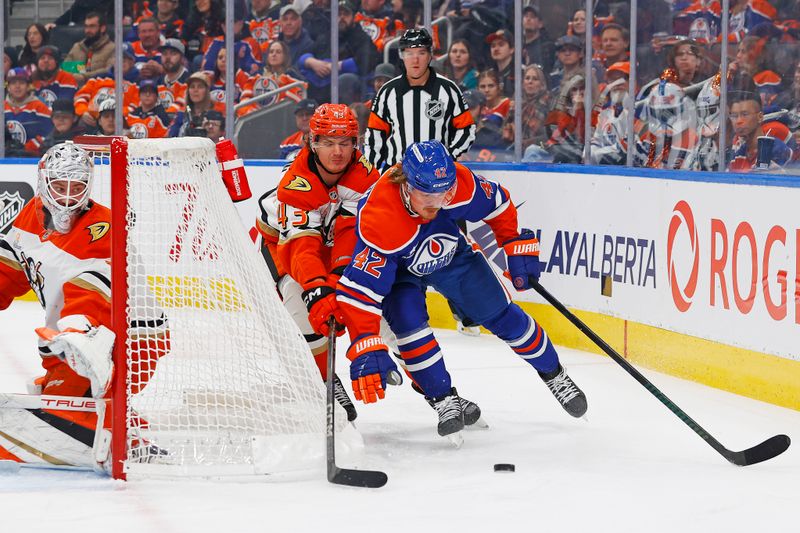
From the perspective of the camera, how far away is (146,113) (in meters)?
6.67

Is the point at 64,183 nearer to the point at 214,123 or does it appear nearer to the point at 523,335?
the point at 523,335

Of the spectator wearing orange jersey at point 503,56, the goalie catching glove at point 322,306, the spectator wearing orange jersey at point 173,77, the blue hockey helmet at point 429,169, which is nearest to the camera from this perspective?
the blue hockey helmet at point 429,169

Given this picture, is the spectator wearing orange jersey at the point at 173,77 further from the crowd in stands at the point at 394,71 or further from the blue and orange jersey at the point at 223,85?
the blue and orange jersey at the point at 223,85

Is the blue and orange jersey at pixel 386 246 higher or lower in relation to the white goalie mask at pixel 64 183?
lower

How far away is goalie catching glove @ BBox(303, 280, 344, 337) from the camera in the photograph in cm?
341

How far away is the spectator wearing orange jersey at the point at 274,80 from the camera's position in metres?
6.48

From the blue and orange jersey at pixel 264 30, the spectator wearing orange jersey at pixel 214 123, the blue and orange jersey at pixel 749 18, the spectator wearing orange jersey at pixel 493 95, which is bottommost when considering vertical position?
the spectator wearing orange jersey at pixel 214 123

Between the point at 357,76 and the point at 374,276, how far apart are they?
11.1 ft

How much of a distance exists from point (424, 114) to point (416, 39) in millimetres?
341

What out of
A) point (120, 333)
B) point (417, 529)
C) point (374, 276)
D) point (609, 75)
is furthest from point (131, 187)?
point (609, 75)

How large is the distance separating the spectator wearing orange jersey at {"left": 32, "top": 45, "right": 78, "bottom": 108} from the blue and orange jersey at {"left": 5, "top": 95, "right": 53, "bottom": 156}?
56 mm

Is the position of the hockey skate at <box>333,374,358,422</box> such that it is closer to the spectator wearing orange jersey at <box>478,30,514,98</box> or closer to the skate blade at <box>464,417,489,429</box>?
the skate blade at <box>464,417,489,429</box>

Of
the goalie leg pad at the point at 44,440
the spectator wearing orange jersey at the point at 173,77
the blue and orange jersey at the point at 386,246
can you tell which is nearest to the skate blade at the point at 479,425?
the blue and orange jersey at the point at 386,246

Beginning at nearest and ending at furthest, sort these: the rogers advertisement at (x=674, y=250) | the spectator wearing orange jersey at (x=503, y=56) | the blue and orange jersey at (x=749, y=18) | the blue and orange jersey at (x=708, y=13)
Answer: the rogers advertisement at (x=674, y=250) → the blue and orange jersey at (x=749, y=18) → the blue and orange jersey at (x=708, y=13) → the spectator wearing orange jersey at (x=503, y=56)
